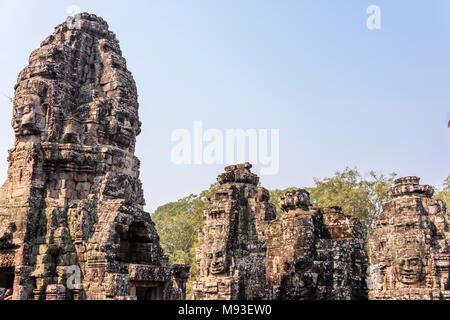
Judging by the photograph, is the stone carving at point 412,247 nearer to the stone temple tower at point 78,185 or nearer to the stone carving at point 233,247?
the stone carving at point 233,247

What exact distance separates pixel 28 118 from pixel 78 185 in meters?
2.17

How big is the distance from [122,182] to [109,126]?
216 cm

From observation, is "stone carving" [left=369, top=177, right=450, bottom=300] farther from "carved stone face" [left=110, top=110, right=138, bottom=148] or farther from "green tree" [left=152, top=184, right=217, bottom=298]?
"green tree" [left=152, top=184, right=217, bottom=298]

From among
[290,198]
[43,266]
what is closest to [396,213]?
[290,198]

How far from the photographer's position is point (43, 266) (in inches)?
422

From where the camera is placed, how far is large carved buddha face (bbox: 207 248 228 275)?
14.0m

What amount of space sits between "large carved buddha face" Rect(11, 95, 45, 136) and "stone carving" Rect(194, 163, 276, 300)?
221 inches

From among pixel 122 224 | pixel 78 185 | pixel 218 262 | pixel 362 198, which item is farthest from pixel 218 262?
pixel 362 198

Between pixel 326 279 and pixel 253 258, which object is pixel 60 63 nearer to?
pixel 253 258

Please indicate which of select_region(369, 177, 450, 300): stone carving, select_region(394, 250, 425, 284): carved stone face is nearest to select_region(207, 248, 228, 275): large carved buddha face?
select_region(369, 177, 450, 300): stone carving

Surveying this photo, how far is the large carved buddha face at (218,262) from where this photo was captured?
14.0 metres

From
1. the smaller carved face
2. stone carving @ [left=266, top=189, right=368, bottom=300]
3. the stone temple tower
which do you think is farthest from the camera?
the smaller carved face

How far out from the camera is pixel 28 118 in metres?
12.2

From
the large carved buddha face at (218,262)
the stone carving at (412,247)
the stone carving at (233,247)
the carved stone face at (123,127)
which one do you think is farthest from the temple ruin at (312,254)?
the stone carving at (412,247)
